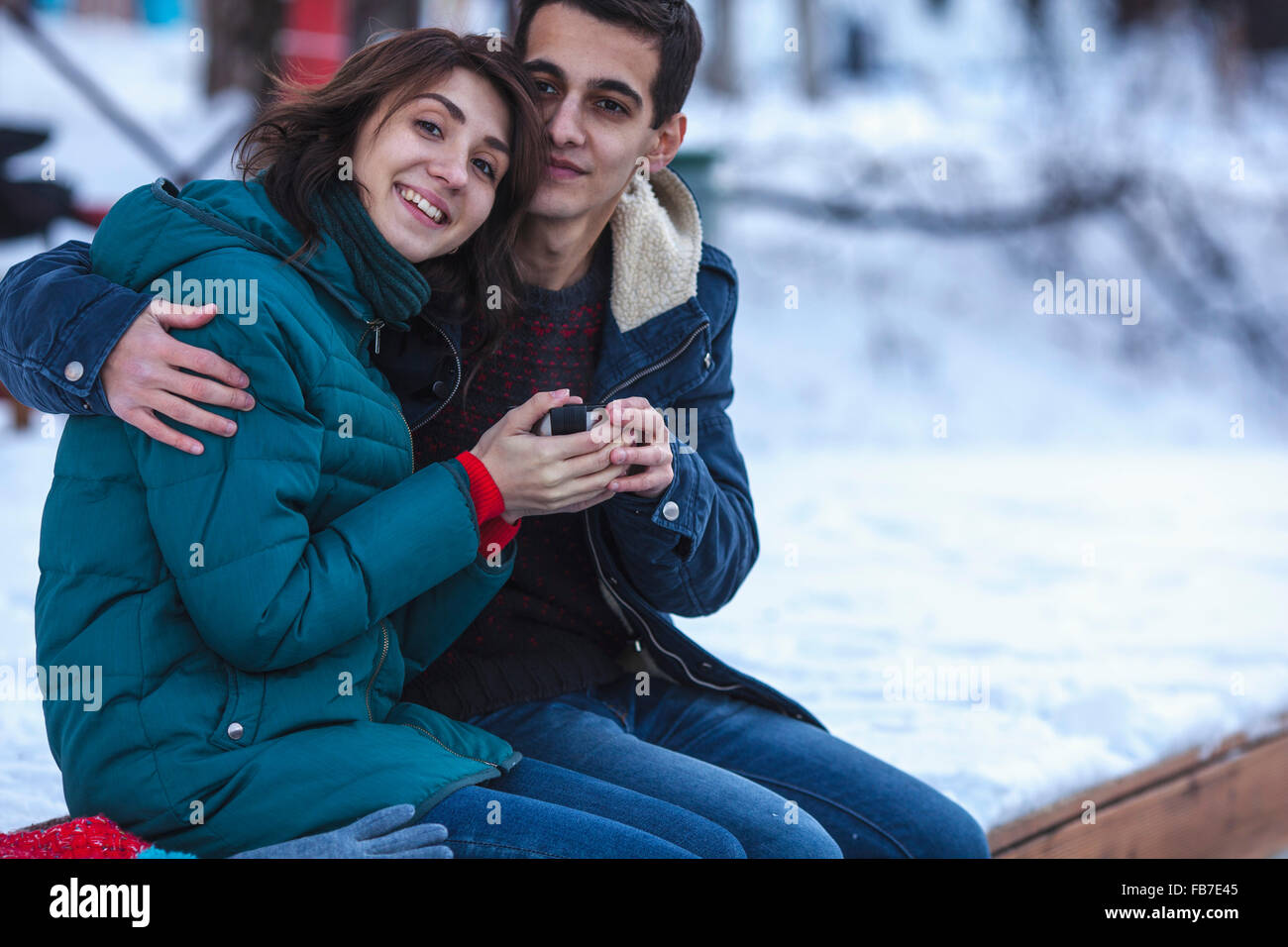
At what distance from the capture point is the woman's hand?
150 centimetres

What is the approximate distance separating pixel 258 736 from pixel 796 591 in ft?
8.88

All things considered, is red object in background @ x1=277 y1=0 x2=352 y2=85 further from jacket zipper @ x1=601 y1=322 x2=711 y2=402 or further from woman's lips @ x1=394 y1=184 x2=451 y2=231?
woman's lips @ x1=394 y1=184 x2=451 y2=231

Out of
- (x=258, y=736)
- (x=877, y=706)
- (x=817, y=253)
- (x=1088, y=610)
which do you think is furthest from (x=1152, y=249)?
(x=258, y=736)

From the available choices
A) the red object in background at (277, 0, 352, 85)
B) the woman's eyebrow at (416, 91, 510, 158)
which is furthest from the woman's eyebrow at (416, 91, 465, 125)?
the red object in background at (277, 0, 352, 85)

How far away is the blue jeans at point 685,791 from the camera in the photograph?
1.46 meters

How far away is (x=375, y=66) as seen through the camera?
159 centimetres

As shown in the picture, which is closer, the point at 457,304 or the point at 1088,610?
the point at 457,304

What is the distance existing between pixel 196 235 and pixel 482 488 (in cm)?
43

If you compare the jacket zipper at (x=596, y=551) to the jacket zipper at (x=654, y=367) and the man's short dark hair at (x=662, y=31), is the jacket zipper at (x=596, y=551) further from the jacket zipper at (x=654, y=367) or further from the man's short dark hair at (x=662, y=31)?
the man's short dark hair at (x=662, y=31)

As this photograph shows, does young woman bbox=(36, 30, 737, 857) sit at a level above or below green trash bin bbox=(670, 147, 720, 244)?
below

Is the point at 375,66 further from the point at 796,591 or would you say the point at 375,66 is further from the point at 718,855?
the point at 796,591

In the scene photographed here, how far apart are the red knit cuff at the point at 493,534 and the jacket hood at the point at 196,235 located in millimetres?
307

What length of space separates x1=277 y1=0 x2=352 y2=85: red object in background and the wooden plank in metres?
6.41

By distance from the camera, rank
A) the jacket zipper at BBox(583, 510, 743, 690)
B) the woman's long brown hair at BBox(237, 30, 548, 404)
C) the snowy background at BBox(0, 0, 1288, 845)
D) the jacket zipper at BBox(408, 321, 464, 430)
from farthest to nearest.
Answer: the snowy background at BBox(0, 0, 1288, 845)
the jacket zipper at BBox(583, 510, 743, 690)
the jacket zipper at BBox(408, 321, 464, 430)
the woman's long brown hair at BBox(237, 30, 548, 404)
